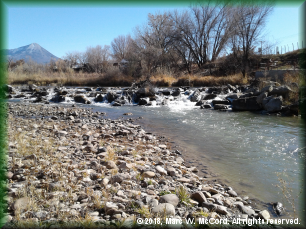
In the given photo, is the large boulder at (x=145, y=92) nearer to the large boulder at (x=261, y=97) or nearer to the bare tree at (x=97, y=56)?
the large boulder at (x=261, y=97)

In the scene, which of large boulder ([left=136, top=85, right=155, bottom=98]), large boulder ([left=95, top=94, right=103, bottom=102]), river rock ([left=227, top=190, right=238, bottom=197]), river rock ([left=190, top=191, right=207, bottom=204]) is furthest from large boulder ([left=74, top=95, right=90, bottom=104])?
river rock ([left=190, top=191, right=207, bottom=204])

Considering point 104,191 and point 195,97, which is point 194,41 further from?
point 104,191

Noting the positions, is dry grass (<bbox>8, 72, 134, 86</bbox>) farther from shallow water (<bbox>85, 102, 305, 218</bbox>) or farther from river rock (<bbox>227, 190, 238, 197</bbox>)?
river rock (<bbox>227, 190, 238, 197</bbox>)

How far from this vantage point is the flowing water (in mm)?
3261

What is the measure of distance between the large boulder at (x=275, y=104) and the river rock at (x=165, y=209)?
32.5ft

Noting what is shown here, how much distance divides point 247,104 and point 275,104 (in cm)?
161

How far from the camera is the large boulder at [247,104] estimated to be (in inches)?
444

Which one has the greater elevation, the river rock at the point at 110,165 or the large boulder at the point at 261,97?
the large boulder at the point at 261,97

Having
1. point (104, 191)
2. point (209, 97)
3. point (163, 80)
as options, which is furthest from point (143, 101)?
point (104, 191)

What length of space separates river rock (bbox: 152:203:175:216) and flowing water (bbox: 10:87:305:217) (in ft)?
4.79

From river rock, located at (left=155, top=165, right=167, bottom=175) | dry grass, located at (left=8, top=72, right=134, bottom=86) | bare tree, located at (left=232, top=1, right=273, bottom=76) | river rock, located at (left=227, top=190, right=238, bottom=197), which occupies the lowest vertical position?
river rock, located at (left=227, top=190, right=238, bottom=197)

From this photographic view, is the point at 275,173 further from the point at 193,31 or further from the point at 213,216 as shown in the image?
the point at 193,31

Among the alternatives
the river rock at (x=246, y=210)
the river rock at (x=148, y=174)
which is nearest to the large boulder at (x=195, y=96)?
the river rock at (x=148, y=174)

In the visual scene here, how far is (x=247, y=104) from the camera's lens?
1149 cm
